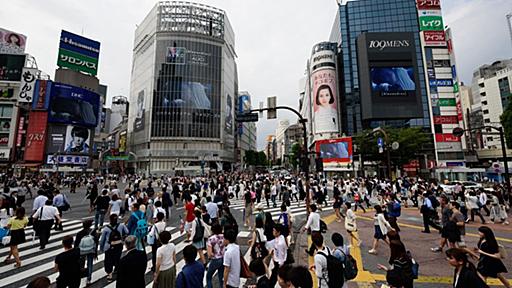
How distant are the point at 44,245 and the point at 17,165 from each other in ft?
174

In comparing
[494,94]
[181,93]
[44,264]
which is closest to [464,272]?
[44,264]

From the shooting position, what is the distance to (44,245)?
8.46 m

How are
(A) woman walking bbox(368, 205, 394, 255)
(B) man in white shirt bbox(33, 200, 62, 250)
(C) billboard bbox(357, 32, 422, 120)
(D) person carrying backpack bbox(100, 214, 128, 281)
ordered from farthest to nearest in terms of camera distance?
(C) billboard bbox(357, 32, 422, 120), (B) man in white shirt bbox(33, 200, 62, 250), (A) woman walking bbox(368, 205, 394, 255), (D) person carrying backpack bbox(100, 214, 128, 281)

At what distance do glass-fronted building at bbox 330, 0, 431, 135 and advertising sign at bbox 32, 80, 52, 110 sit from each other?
6546 cm

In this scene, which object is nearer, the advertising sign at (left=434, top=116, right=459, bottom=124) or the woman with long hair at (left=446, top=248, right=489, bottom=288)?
the woman with long hair at (left=446, top=248, right=489, bottom=288)

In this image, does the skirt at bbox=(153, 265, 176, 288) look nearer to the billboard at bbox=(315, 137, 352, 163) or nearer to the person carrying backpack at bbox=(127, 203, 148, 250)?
the person carrying backpack at bbox=(127, 203, 148, 250)

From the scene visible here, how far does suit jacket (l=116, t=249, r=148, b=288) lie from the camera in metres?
3.98

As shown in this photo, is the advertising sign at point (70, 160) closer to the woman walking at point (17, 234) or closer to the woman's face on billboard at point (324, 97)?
the woman walking at point (17, 234)

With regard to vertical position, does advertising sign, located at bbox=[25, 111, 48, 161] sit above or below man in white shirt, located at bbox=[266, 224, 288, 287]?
above

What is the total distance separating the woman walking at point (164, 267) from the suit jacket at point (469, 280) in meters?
4.69

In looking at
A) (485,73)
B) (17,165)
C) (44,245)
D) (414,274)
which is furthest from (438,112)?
(17,165)

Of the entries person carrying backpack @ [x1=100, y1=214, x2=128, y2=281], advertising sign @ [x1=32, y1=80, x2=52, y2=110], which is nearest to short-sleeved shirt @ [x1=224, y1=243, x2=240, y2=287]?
person carrying backpack @ [x1=100, y1=214, x2=128, y2=281]

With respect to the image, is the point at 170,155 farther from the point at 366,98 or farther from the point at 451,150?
the point at 451,150

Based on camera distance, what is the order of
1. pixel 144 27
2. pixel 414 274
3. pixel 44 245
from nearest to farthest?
1. pixel 414 274
2. pixel 44 245
3. pixel 144 27
